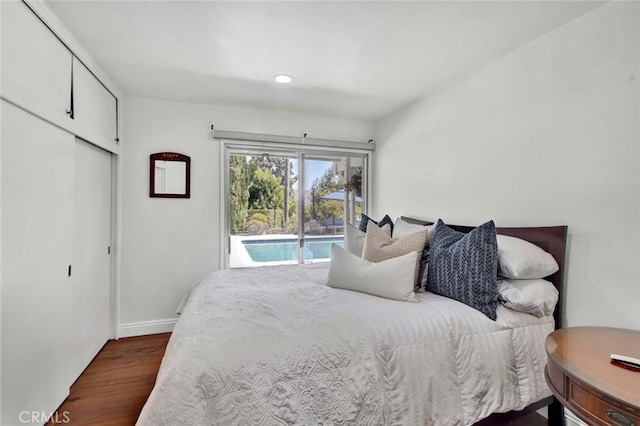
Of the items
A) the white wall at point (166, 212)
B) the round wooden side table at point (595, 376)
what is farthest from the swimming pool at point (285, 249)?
the round wooden side table at point (595, 376)

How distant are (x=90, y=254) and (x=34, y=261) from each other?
94cm

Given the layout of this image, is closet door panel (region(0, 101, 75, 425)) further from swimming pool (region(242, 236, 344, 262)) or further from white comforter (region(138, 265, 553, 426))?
swimming pool (region(242, 236, 344, 262))

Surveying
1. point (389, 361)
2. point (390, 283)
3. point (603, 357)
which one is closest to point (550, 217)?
point (603, 357)

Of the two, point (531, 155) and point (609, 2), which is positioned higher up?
point (609, 2)

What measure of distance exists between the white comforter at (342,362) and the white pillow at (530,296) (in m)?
0.06

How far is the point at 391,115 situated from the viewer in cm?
362

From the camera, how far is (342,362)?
132 cm

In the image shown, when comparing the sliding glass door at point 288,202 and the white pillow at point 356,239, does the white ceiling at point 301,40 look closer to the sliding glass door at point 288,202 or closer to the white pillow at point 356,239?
the sliding glass door at point 288,202

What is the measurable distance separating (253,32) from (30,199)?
1.62m

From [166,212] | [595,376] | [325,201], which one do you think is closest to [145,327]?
[166,212]

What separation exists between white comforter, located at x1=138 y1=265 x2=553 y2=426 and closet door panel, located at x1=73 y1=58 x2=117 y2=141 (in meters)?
1.69

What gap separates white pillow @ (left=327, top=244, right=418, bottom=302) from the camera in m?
1.84

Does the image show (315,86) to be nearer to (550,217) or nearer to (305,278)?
(305,278)

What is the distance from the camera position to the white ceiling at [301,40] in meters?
1.69
